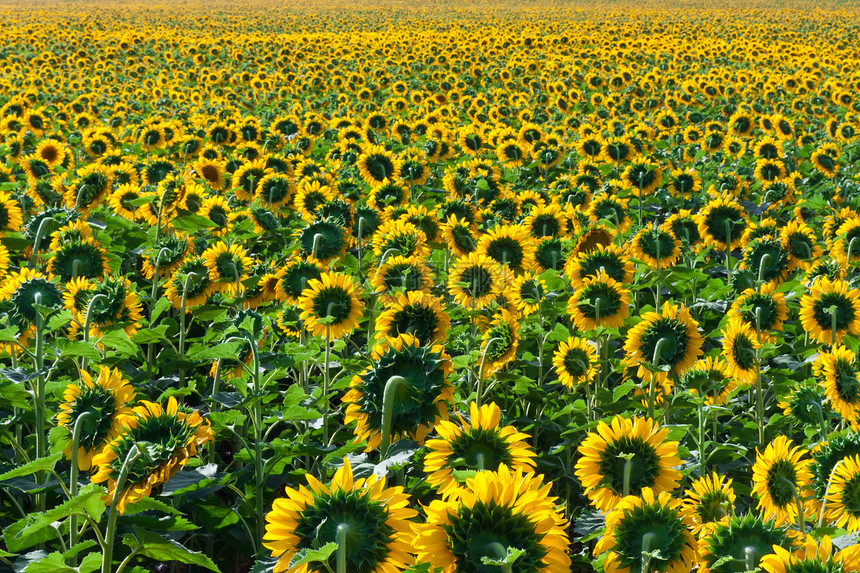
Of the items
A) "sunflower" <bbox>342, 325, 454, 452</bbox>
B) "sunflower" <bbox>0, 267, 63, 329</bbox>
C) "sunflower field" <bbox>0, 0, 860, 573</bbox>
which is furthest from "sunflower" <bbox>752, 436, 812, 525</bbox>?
"sunflower" <bbox>0, 267, 63, 329</bbox>

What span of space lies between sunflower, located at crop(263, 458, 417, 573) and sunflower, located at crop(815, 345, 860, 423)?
6.61 ft

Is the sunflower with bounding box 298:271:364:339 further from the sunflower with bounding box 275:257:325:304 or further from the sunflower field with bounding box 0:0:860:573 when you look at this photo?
the sunflower with bounding box 275:257:325:304

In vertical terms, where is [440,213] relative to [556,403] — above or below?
above

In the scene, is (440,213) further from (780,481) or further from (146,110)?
(146,110)

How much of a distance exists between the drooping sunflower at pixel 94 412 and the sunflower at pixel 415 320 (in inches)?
31.9

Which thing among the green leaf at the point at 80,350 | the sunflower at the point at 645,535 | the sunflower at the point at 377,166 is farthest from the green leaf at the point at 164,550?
the sunflower at the point at 377,166

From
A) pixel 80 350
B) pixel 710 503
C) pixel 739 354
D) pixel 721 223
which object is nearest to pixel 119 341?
pixel 80 350

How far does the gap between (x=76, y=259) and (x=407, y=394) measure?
87.3 inches

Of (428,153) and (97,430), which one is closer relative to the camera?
(97,430)

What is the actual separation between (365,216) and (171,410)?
2.61 meters

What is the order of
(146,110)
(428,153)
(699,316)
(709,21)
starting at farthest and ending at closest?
1. (709,21)
2. (146,110)
3. (428,153)
4. (699,316)

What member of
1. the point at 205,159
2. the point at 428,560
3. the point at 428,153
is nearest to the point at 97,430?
the point at 428,560

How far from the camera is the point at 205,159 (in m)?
6.26

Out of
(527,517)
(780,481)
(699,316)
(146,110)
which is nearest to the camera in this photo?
(527,517)
